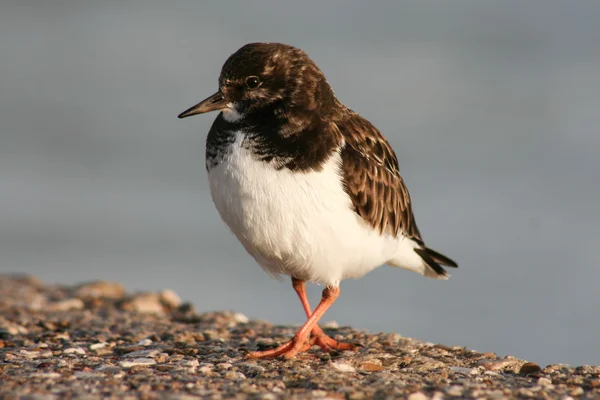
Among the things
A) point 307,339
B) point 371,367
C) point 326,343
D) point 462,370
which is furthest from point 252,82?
point 462,370

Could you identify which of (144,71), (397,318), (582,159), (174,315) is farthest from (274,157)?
(144,71)

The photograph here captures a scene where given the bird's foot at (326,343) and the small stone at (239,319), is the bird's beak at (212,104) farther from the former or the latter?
the small stone at (239,319)

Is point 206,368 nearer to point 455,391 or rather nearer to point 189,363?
point 189,363

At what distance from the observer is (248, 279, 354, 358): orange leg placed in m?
5.35

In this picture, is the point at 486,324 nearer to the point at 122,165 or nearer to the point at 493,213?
the point at 493,213

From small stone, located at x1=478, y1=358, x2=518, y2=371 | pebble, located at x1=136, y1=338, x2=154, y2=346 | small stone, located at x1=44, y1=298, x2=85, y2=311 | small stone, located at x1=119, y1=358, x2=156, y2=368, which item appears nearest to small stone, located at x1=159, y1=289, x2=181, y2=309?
small stone, located at x1=44, y1=298, x2=85, y2=311

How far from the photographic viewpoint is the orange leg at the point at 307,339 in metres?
5.35

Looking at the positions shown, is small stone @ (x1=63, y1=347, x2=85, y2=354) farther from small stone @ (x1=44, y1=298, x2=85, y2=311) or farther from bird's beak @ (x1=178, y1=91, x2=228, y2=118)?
small stone @ (x1=44, y1=298, x2=85, y2=311)

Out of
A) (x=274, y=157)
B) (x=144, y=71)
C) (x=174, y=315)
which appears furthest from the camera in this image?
(x=144, y=71)

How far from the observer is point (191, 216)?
13.1 m

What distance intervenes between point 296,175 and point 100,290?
160 inches

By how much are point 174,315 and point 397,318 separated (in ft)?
13.1

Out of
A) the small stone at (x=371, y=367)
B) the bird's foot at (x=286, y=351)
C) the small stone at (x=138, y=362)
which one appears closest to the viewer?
the small stone at (x=138, y=362)

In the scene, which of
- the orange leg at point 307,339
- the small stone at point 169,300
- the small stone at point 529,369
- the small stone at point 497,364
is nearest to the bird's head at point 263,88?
the orange leg at point 307,339
